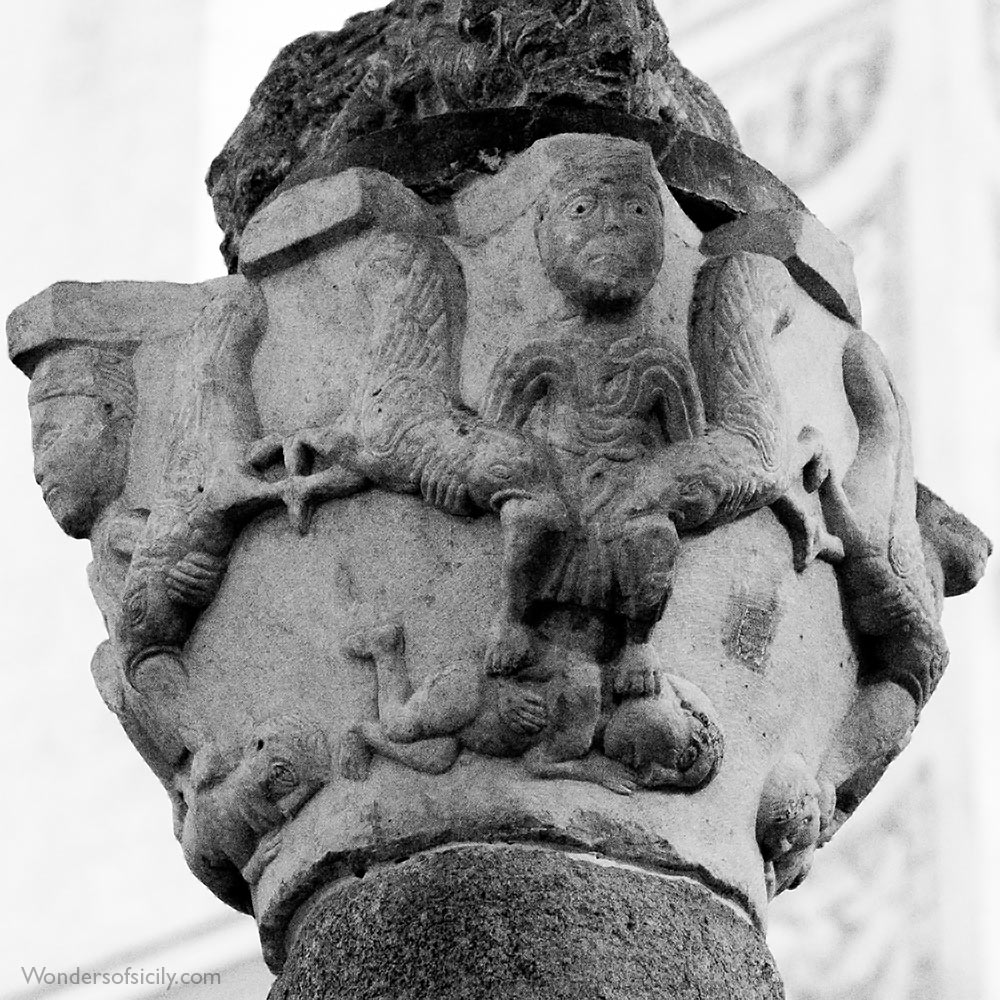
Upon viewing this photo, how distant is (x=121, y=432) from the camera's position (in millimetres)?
2992

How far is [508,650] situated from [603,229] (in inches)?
18.3

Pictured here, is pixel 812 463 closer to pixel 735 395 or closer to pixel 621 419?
pixel 735 395

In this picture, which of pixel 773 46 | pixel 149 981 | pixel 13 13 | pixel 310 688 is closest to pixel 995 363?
pixel 773 46

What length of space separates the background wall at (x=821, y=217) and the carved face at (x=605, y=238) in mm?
2827

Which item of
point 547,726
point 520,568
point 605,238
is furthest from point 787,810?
point 605,238

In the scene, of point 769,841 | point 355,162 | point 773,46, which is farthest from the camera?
point 773,46

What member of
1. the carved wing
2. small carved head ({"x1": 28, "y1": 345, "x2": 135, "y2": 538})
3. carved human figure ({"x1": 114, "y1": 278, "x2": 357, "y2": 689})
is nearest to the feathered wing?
the carved wing

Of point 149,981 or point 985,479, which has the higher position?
point 985,479

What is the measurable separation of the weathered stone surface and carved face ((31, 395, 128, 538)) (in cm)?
73

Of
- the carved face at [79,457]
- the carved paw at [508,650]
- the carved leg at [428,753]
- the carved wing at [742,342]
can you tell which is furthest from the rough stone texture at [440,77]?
the carved leg at [428,753]

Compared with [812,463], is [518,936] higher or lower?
lower

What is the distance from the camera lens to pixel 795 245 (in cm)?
296

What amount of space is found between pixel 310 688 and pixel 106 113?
406cm

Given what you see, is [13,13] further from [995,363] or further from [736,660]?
[736,660]
